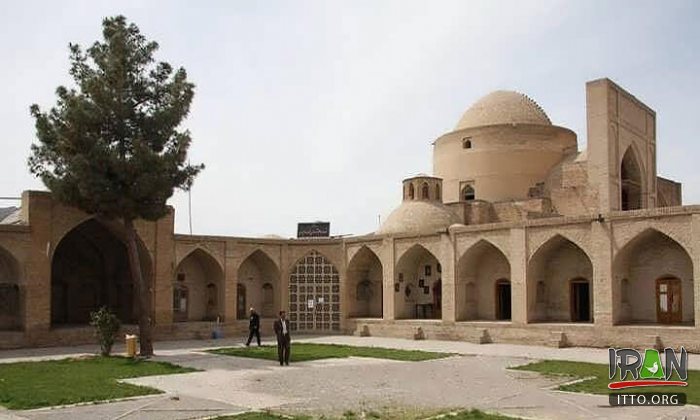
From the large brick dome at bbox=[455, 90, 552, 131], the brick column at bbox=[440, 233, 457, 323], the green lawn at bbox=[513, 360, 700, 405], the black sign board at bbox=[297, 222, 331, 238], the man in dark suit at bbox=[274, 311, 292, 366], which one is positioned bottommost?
the green lawn at bbox=[513, 360, 700, 405]

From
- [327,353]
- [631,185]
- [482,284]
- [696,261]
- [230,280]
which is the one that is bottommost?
[327,353]

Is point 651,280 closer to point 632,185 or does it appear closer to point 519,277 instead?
point 519,277

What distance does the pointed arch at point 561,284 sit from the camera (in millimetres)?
26531

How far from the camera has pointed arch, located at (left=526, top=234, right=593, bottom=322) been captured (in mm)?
26531

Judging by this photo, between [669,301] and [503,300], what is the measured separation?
21.8 ft

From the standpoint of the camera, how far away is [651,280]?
24734 millimetres

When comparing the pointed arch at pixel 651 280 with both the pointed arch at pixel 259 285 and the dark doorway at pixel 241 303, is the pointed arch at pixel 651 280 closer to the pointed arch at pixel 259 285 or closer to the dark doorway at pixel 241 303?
the pointed arch at pixel 259 285

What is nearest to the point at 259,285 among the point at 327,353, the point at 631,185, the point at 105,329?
the point at 327,353

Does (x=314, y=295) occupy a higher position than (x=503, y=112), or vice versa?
(x=503, y=112)

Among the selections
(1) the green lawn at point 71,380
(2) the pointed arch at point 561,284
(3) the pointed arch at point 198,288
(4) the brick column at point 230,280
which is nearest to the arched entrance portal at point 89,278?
(3) the pointed arch at point 198,288

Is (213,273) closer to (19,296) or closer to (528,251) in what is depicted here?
(19,296)

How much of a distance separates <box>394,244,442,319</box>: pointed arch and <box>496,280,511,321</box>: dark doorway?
2920 mm

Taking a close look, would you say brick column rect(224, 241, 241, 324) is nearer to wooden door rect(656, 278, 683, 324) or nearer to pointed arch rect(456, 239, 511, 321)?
pointed arch rect(456, 239, 511, 321)

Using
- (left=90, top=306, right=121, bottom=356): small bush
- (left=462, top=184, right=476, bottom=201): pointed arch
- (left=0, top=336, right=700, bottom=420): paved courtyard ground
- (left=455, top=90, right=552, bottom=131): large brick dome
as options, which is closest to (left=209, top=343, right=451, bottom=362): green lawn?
(left=0, top=336, right=700, bottom=420): paved courtyard ground
